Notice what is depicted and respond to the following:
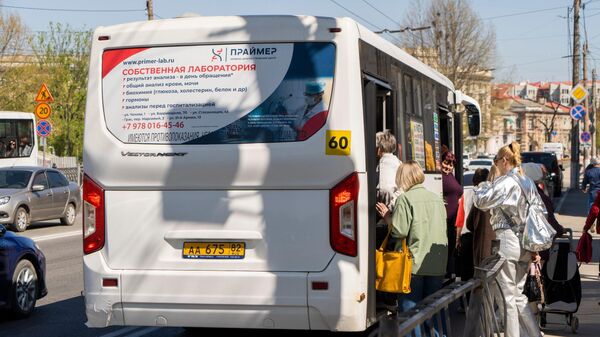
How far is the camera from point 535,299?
9.87 metres

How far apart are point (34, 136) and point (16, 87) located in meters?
18.3

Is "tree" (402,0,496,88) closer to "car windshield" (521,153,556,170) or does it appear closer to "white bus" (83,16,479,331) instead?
"car windshield" (521,153,556,170)

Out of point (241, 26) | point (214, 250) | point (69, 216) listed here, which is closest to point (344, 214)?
A: point (214, 250)

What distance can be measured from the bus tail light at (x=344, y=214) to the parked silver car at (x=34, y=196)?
18.0m

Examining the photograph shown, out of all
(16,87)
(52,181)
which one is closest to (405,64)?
(52,181)

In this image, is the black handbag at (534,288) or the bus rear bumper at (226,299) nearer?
the bus rear bumper at (226,299)

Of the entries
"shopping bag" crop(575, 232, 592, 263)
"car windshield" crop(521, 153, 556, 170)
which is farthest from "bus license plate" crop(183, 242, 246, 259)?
"car windshield" crop(521, 153, 556, 170)

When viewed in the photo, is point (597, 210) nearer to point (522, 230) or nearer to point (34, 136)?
point (522, 230)

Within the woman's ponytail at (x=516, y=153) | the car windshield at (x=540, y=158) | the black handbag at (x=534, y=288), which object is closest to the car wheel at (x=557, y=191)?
the car windshield at (x=540, y=158)

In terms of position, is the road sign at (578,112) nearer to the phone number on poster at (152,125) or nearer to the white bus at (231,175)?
the white bus at (231,175)

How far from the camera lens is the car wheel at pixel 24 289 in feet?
36.7

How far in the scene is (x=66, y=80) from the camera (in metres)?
64.1

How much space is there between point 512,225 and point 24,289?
570 cm

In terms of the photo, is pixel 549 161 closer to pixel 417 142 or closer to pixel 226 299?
pixel 417 142
